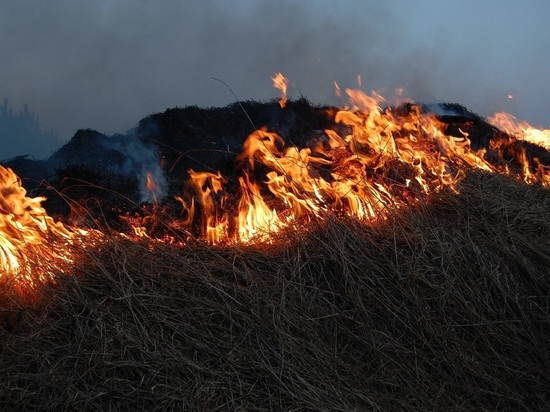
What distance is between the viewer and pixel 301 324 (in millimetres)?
3311

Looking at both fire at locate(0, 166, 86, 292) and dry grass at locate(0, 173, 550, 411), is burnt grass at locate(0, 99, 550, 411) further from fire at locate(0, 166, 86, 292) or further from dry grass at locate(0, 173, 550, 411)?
fire at locate(0, 166, 86, 292)

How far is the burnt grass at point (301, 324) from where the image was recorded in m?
2.92

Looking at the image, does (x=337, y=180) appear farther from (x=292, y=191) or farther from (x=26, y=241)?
(x=26, y=241)

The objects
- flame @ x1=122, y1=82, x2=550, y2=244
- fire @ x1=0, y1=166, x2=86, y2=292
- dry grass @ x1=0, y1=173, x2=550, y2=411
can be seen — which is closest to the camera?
dry grass @ x1=0, y1=173, x2=550, y2=411

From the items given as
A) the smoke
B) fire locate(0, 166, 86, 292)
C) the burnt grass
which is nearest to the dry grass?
the burnt grass

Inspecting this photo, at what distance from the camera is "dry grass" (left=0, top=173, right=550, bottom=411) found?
2.92m

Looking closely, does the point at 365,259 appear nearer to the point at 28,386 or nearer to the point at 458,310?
the point at 458,310

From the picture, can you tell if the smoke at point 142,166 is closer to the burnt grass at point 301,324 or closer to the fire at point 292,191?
the fire at point 292,191

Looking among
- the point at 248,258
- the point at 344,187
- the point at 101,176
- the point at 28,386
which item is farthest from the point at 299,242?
the point at 101,176

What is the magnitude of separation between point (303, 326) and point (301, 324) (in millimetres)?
17

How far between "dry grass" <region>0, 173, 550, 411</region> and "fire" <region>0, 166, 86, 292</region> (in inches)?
7.8

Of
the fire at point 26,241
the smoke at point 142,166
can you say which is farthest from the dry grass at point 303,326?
the smoke at point 142,166

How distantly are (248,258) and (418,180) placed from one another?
5.41ft

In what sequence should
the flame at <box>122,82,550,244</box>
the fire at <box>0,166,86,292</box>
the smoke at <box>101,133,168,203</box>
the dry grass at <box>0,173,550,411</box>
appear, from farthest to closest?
the smoke at <box>101,133,168,203</box> → the flame at <box>122,82,550,244</box> → the fire at <box>0,166,86,292</box> → the dry grass at <box>0,173,550,411</box>
